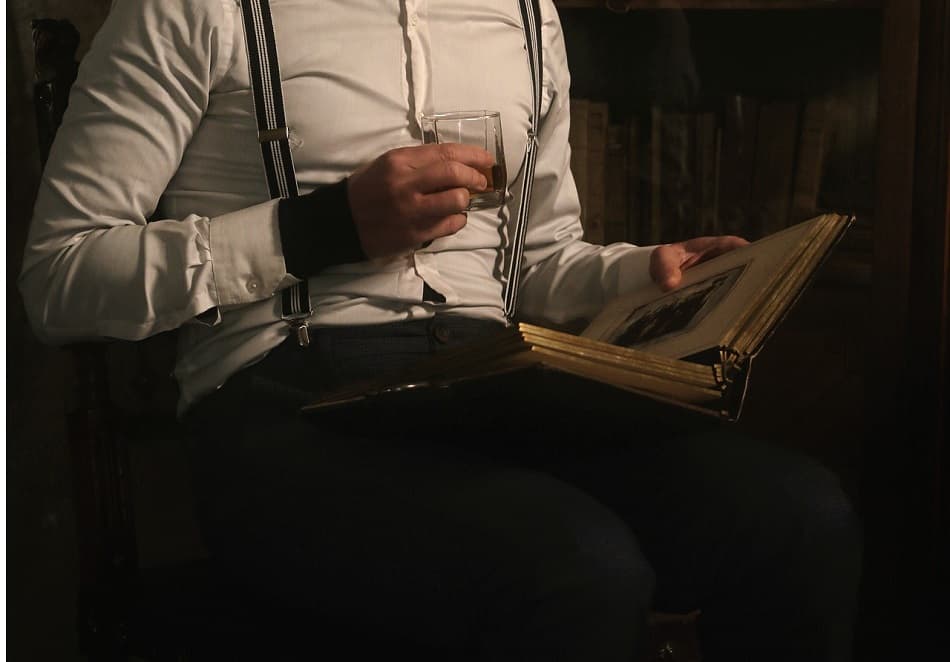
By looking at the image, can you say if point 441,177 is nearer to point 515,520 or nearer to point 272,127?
point 272,127

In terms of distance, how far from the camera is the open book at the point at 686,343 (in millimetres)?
665

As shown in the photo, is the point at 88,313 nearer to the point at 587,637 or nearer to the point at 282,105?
the point at 282,105

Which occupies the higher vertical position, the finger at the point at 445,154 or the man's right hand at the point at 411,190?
the finger at the point at 445,154

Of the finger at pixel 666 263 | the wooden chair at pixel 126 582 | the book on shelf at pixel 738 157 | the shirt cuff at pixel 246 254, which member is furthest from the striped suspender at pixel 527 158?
the book on shelf at pixel 738 157

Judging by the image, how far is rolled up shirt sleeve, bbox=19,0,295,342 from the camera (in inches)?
36.0

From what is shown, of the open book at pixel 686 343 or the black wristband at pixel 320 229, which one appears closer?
the open book at pixel 686 343

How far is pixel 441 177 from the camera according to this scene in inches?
34.3

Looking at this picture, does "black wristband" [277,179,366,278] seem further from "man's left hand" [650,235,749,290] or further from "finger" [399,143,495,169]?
"man's left hand" [650,235,749,290]

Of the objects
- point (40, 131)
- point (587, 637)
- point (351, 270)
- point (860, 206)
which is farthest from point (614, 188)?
point (587, 637)

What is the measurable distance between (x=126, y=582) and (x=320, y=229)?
1.31ft

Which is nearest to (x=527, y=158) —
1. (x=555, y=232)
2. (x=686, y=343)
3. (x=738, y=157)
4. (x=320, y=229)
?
(x=555, y=232)

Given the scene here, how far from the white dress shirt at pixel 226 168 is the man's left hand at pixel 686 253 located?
1.5 inches

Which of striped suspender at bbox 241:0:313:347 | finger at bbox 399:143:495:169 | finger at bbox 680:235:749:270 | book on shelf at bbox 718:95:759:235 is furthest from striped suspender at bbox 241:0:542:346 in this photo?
book on shelf at bbox 718:95:759:235

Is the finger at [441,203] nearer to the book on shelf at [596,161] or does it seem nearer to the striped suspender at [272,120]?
the striped suspender at [272,120]
